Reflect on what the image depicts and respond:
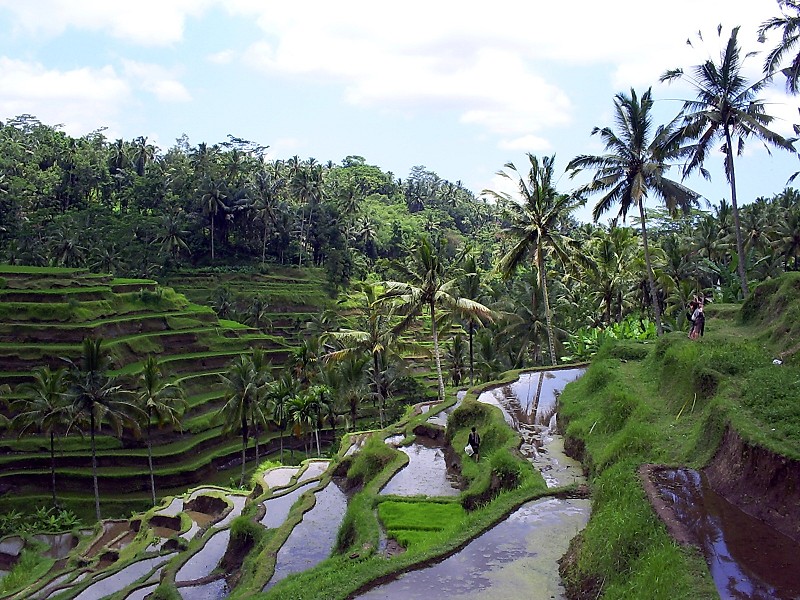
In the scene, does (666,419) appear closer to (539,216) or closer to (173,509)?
(539,216)

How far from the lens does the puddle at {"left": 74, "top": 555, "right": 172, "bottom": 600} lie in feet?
68.2

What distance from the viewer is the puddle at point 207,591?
16.8 meters

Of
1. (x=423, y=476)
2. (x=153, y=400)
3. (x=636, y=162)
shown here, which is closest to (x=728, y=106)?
(x=636, y=162)

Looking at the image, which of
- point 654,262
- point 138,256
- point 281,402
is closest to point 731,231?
point 654,262

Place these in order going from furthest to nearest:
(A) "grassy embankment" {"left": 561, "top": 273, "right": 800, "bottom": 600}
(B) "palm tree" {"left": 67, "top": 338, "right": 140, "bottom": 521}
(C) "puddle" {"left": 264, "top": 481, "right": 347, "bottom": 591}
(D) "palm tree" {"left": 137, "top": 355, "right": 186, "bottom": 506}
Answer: (D) "palm tree" {"left": 137, "top": 355, "right": 186, "bottom": 506} < (B) "palm tree" {"left": 67, "top": 338, "right": 140, "bottom": 521} < (C) "puddle" {"left": 264, "top": 481, "right": 347, "bottom": 591} < (A) "grassy embankment" {"left": 561, "top": 273, "right": 800, "bottom": 600}

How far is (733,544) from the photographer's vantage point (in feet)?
28.5

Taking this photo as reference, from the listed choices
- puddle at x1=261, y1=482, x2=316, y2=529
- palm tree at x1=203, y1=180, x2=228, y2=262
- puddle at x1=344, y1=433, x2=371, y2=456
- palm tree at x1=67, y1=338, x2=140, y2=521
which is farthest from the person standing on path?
palm tree at x1=203, y1=180, x2=228, y2=262

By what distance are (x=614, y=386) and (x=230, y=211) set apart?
6896 centimetres

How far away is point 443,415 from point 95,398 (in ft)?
69.5

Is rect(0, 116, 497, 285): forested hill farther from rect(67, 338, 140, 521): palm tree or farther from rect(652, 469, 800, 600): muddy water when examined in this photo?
rect(652, 469, 800, 600): muddy water

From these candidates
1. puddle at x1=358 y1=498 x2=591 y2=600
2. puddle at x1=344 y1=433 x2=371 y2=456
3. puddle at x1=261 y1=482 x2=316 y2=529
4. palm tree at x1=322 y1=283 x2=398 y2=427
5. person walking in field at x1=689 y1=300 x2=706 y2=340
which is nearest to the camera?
puddle at x1=358 y1=498 x2=591 y2=600

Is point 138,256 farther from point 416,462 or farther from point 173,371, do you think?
point 416,462

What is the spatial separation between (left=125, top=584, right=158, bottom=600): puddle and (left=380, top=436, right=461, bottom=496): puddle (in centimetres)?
789

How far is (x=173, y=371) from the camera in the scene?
47.3 m
